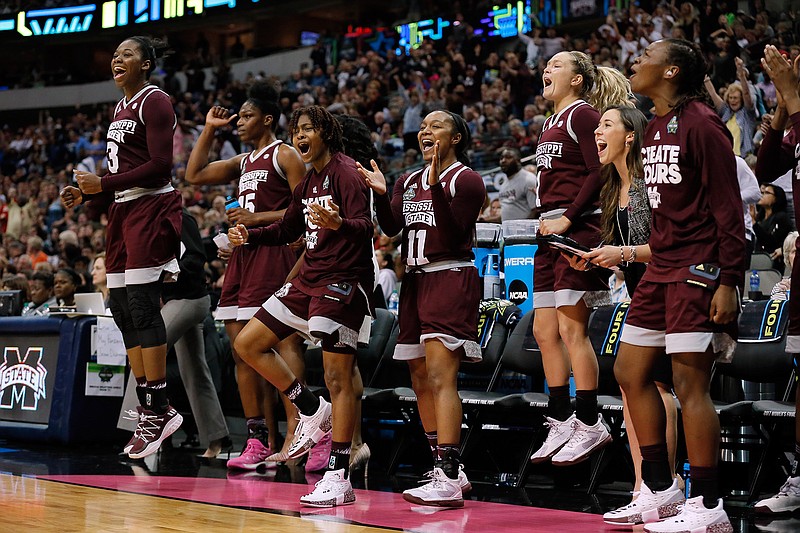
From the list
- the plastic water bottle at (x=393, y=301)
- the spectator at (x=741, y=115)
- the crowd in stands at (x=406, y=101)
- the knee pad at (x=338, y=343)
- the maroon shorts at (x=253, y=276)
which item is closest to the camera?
the knee pad at (x=338, y=343)

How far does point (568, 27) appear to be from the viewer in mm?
18219

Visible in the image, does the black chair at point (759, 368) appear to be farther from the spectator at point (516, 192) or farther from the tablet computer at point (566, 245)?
the spectator at point (516, 192)

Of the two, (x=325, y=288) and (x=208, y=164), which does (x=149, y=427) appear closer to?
(x=325, y=288)

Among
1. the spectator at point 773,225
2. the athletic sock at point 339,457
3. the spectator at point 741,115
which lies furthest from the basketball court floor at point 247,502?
the spectator at point 741,115

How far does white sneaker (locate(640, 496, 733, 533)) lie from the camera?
3748mm

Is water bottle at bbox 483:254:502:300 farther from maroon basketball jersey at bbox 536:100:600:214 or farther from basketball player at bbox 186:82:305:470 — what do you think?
maroon basketball jersey at bbox 536:100:600:214

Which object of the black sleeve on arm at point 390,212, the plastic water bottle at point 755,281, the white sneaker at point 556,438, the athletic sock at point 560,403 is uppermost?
the black sleeve on arm at point 390,212

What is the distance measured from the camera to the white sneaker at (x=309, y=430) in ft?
18.1

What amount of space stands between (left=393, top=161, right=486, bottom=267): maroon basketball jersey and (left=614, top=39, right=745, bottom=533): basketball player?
3.64ft

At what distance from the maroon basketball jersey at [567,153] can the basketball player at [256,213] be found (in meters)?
1.74

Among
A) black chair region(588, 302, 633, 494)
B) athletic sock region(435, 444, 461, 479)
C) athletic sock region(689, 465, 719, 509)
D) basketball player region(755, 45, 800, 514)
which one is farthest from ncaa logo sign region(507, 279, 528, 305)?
athletic sock region(689, 465, 719, 509)

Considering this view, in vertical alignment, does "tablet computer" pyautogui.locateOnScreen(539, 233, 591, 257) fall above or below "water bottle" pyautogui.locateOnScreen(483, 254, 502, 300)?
above

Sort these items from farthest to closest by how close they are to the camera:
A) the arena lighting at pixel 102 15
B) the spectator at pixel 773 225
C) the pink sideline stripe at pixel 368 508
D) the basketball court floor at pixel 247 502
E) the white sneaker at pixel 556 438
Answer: the arena lighting at pixel 102 15 < the spectator at pixel 773 225 < the white sneaker at pixel 556 438 < the pink sideline stripe at pixel 368 508 < the basketball court floor at pixel 247 502

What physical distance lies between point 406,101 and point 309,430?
11.8 m
